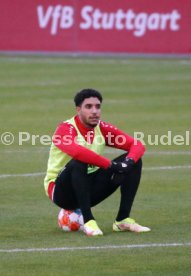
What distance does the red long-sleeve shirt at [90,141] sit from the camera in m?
10.2

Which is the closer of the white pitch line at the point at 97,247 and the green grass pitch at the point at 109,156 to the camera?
the green grass pitch at the point at 109,156

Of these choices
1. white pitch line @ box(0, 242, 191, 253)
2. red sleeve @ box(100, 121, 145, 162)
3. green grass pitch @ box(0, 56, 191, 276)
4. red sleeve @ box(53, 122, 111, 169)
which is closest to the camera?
green grass pitch @ box(0, 56, 191, 276)

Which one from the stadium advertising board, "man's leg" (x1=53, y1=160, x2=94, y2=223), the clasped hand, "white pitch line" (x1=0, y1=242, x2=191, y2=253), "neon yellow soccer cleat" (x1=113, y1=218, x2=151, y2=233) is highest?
the stadium advertising board

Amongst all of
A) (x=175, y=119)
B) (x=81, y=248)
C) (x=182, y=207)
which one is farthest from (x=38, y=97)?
(x=81, y=248)

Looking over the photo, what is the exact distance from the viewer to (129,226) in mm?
10484

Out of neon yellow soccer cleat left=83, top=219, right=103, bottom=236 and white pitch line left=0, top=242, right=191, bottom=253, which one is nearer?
white pitch line left=0, top=242, right=191, bottom=253

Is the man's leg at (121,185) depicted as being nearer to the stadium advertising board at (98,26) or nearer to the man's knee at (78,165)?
the man's knee at (78,165)

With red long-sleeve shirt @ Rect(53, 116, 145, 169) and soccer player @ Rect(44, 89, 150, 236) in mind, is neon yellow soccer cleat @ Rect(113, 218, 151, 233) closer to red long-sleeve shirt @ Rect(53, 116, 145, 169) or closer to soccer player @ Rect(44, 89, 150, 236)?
soccer player @ Rect(44, 89, 150, 236)

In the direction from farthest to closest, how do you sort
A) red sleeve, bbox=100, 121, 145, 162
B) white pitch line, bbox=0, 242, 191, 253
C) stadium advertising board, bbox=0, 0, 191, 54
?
1. stadium advertising board, bbox=0, 0, 191, 54
2. red sleeve, bbox=100, 121, 145, 162
3. white pitch line, bbox=0, 242, 191, 253

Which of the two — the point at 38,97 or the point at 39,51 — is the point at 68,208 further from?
the point at 39,51

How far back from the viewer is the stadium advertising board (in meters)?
33.8

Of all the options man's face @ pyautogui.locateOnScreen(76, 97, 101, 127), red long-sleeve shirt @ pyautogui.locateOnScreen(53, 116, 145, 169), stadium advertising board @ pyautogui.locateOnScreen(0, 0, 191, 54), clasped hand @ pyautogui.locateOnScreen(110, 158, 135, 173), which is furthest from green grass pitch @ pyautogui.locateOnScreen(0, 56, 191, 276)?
stadium advertising board @ pyautogui.locateOnScreen(0, 0, 191, 54)

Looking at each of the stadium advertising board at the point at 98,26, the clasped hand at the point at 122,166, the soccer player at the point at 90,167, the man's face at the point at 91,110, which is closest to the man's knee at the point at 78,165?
the soccer player at the point at 90,167

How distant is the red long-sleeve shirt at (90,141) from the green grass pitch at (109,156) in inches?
28.3
